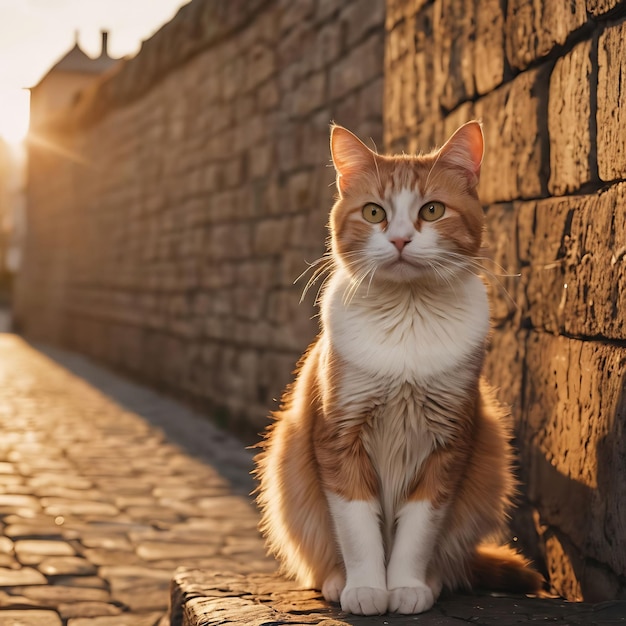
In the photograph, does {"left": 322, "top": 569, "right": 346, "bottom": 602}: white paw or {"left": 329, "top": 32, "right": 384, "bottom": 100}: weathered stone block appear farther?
{"left": 329, "top": 32, "right": 384, "bottom": 100}: weathered stone block

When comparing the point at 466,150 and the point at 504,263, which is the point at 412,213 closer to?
the point at 466,150

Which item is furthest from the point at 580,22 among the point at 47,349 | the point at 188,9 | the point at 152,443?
the point at 47,349

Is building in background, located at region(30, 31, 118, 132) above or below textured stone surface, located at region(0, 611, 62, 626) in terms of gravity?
above

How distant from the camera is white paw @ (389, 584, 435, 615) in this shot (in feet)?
7.18

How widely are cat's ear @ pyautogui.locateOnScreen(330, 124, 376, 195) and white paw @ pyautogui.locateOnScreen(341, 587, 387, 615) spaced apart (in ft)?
3.35

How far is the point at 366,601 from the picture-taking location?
7.16 feet

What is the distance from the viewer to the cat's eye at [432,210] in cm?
224

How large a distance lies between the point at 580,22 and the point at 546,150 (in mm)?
451

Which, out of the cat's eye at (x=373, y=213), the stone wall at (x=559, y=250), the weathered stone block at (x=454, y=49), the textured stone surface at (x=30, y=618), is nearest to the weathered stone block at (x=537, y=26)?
the stone wall at (x=559, y=250)

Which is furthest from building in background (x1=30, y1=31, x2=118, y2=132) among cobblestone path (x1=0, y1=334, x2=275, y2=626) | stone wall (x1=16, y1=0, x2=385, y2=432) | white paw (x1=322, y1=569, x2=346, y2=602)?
white paw (x1=322, y1=569, x2=346, y2=602)

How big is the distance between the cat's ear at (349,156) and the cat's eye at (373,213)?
0.13m

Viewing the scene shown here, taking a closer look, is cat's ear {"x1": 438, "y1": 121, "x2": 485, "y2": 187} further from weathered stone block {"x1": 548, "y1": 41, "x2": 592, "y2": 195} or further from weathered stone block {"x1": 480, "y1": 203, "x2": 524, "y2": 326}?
weathered stone block {"x1": 480, "y1": 203, "x2": 524, "y2": 326}

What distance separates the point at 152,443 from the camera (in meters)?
6.39

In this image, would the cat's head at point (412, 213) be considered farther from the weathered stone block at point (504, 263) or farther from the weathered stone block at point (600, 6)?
the weathered stone block at point (504, 263)
